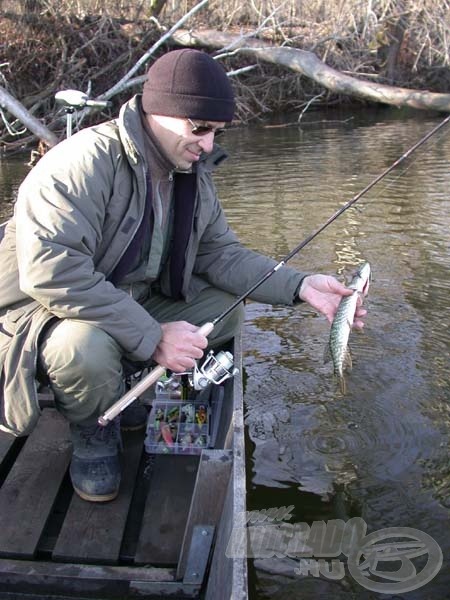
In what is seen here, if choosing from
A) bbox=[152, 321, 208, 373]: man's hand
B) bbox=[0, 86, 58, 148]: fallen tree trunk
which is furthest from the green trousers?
bbox=[0, 86, 58, 148]: fallen tree trunk

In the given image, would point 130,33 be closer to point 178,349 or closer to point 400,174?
point 400,174

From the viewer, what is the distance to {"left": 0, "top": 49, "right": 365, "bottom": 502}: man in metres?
2.57

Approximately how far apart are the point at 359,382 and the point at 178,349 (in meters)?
2.02

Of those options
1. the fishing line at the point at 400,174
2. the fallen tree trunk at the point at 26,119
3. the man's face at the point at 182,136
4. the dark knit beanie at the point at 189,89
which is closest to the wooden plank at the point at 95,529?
the man's face at the point at 182,136

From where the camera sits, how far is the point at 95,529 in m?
2.71

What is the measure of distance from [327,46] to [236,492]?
14.2 m

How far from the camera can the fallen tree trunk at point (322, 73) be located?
12352 mm

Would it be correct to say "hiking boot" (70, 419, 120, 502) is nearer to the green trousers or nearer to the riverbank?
the green trousers

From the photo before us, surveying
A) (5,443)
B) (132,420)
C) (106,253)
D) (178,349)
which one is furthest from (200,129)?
(5,443)

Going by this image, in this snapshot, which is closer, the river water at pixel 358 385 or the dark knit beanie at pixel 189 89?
the dark knit beanie at pixel 189 89

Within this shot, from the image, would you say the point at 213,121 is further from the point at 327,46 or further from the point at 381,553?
the point at 327,46

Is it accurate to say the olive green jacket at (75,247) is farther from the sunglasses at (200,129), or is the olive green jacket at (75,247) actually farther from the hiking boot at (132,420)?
the hiking boot at (132,420)

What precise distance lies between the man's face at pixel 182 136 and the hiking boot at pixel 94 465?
117 cm

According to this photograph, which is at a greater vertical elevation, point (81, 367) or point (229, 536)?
point (81, 367)
